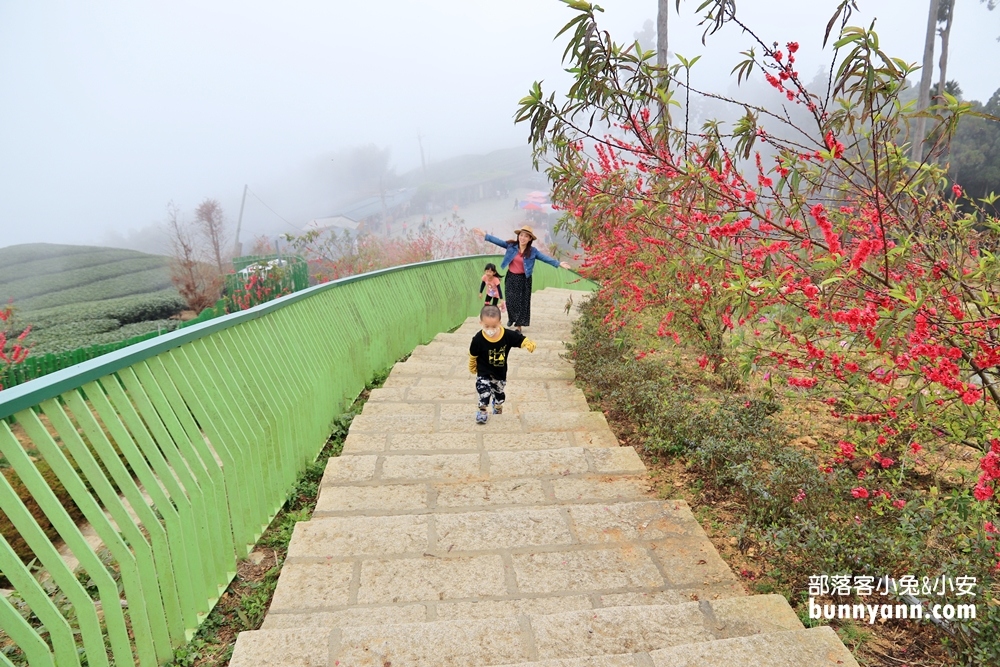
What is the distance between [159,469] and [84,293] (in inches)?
1052

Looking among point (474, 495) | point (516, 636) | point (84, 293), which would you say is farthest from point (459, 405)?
point (84, 293)

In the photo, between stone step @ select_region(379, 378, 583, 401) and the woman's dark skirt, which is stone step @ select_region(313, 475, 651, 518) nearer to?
stone step @ select_region(379, 378, 583, 401)

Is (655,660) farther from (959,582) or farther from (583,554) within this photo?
(959,582)

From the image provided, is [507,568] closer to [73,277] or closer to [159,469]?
[159,469]

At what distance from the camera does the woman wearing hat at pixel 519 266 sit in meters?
7.62

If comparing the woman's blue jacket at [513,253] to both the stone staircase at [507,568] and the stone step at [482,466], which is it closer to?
the stone staircase at [507,568]

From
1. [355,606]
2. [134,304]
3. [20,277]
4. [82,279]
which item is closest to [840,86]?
[355,606]

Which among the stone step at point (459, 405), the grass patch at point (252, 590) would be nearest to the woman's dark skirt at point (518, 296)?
the stone step at point (459, 405)

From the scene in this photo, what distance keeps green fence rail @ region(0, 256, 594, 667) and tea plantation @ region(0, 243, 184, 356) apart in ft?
42.6

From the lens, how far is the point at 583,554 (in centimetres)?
302

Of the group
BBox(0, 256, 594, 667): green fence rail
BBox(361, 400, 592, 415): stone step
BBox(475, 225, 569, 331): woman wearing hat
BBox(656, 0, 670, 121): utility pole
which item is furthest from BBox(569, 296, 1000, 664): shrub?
BBox(656, 0, 670, 121): utility pole

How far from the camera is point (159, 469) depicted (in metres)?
2.48

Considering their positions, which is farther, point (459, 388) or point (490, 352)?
point (459, 388)

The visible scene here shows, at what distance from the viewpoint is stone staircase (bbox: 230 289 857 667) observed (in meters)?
2.22
